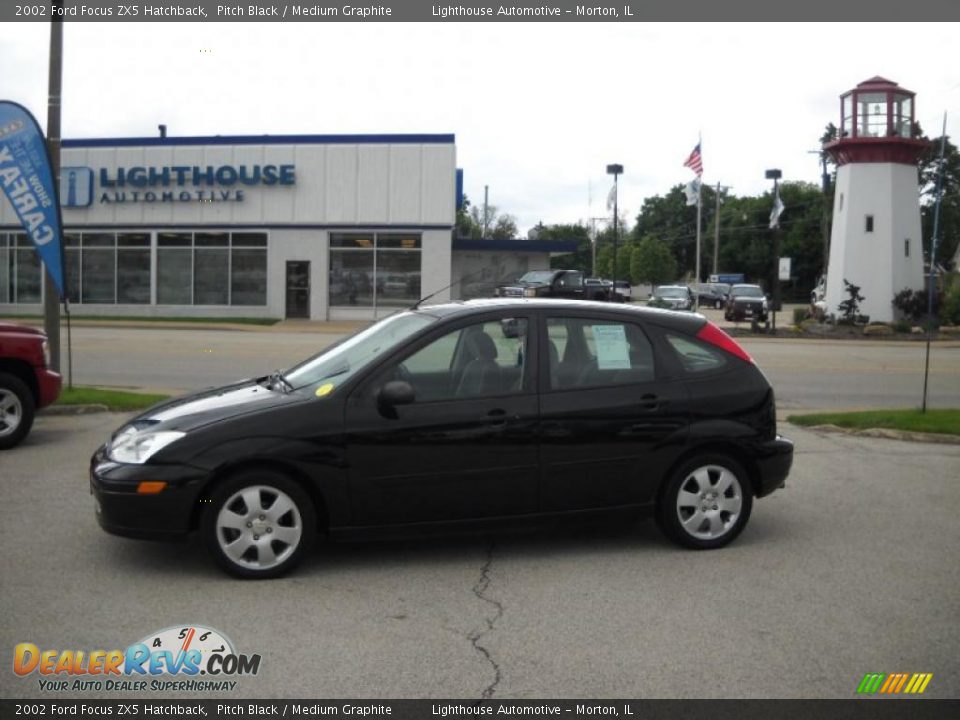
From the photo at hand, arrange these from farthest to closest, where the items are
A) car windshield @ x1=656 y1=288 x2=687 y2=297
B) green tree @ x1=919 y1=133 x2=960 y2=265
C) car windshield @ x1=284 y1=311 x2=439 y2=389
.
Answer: green tree @ x1=919 y1=133 x2=960 y2=265 < car windshield @ x1=656 y1=288 x2=687 y2=297 < car windshield @ x1=284 y1=311 x2=439 y2=389

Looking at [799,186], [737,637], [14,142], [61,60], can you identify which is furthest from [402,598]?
[799,186]

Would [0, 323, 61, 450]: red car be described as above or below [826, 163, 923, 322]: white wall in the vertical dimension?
below

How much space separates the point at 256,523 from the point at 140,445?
0.82 m

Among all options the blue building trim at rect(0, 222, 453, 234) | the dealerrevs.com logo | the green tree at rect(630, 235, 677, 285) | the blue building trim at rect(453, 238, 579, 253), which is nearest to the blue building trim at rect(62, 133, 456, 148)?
the blue building trim at rect(0, 222, 453, 234)

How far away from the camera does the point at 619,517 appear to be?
6.54 metres

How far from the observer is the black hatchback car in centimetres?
583

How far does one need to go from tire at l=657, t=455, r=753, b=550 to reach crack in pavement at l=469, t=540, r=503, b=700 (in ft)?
3.90

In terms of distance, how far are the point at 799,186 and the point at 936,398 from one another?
9262 centimetres

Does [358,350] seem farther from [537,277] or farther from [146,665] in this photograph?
[537,277]

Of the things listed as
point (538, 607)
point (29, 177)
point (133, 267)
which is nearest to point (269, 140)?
point (133, 267)

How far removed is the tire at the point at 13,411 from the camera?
989cm

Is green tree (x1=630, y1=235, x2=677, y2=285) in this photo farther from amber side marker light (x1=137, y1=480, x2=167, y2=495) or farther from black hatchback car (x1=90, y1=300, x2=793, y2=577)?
amber side marker light (x1=137, y1=480, x2=167, y2=495)

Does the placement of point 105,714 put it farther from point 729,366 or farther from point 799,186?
point 799,186

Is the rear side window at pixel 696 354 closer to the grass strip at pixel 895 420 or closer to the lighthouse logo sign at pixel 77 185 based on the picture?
the grass strip at pixel 895 420
